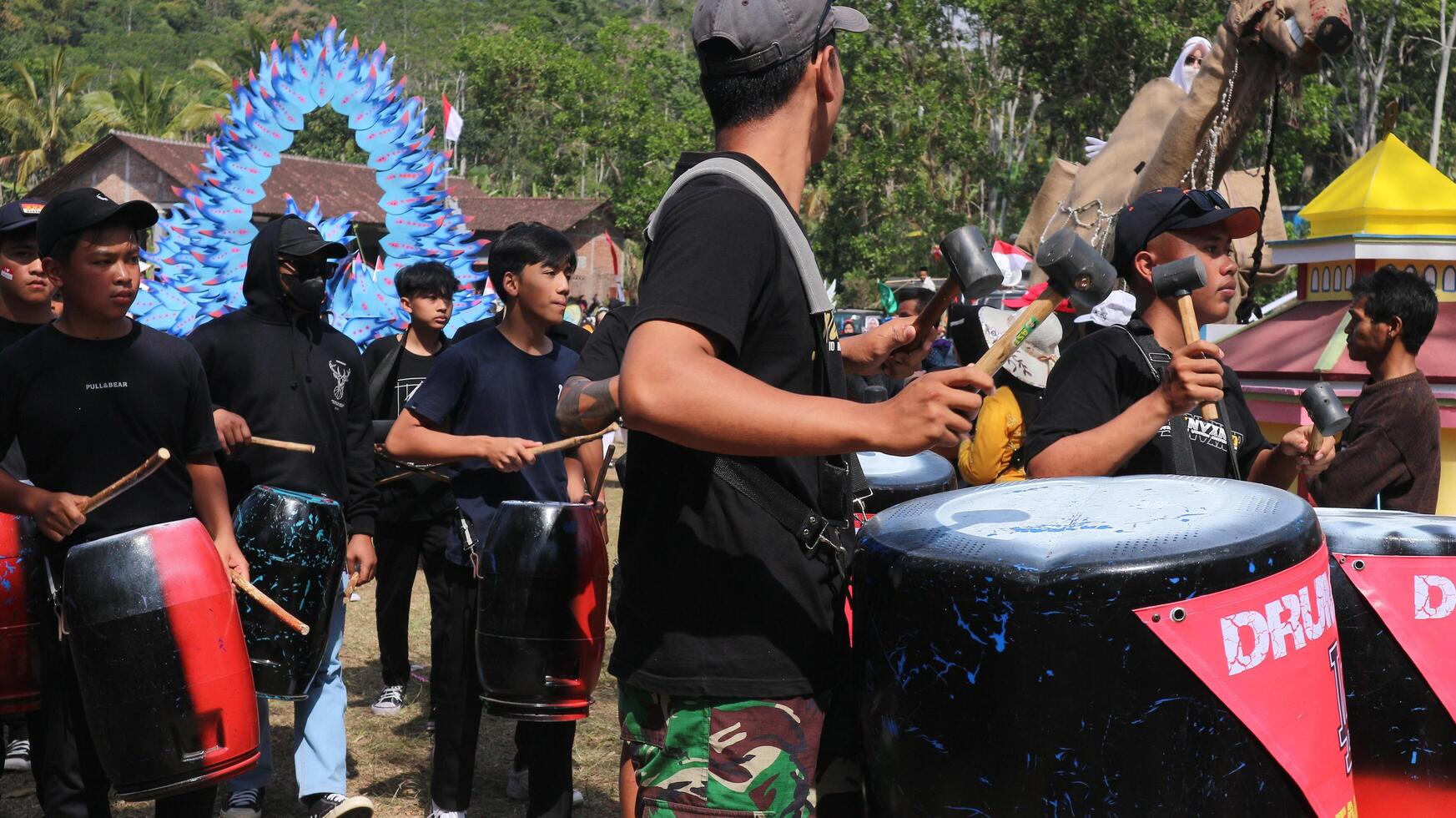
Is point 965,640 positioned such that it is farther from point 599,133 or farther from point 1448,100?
point 599,133

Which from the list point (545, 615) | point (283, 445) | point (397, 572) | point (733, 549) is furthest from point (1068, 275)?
→ point (397, 572)

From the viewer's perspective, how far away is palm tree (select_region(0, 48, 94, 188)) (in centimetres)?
4944

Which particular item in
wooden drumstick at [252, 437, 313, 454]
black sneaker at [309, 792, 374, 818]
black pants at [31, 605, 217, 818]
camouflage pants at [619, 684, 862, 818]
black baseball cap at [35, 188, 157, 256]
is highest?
black baseball cap at [35, 188, 157, 256]

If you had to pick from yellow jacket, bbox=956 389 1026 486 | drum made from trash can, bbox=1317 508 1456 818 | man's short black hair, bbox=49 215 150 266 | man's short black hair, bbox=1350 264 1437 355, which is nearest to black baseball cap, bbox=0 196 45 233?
man's short black hair, bbox=49 215 150 266

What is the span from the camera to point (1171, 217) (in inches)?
130

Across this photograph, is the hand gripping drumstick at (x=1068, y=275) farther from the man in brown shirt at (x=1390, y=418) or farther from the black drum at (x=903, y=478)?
the black drum at (x=903, y=478)

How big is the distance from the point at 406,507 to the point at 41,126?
52.3 metres

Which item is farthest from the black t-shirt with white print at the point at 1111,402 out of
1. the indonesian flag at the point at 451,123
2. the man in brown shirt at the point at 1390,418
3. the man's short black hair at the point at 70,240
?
the indonesian flag at the point at 451,123

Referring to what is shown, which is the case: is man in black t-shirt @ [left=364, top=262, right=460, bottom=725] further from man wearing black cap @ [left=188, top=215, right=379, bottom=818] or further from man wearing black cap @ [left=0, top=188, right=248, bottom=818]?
man wearing black cap @ [left=0, top=188, right=248, bottom=818]

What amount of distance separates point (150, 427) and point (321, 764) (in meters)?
1.46

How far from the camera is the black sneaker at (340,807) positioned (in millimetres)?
4484

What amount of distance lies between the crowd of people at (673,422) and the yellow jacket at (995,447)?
14 millimetres

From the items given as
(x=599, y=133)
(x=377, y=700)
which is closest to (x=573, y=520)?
(x=377, y=700)

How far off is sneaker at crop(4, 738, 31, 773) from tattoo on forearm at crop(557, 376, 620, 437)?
405 cm
